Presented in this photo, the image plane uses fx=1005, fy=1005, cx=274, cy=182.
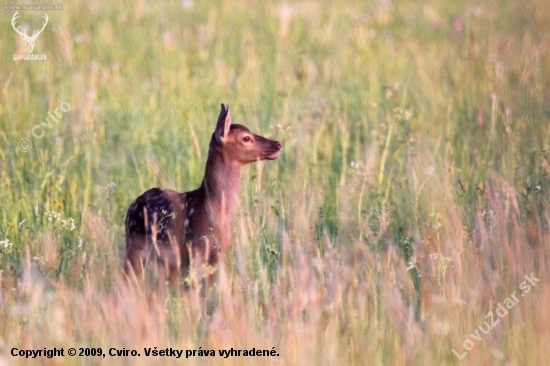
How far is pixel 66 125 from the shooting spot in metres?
8.38

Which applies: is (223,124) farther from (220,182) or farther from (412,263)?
(412,263)

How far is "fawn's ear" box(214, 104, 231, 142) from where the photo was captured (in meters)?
5.76

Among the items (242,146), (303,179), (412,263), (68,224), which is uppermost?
(242,146)

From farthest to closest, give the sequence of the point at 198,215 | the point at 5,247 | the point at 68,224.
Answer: the point at 68,224
the point at 5,247
the point at 198,215

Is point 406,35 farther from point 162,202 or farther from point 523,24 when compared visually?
point 162,202

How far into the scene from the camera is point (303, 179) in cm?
694

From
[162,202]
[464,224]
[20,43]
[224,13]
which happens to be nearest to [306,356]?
[162,202]

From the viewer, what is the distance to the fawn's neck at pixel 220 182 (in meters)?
5.80

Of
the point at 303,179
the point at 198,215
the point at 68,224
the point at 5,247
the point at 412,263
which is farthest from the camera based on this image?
the point at 303,179

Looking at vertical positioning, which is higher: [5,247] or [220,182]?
[220,182]

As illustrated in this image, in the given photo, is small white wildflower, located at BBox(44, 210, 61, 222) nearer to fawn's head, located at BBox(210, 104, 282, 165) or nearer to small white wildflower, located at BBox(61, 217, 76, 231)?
small white wildflower, located at BBox(61, 217, 76, 231)

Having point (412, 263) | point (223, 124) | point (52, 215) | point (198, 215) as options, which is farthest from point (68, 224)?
point (412, 263)

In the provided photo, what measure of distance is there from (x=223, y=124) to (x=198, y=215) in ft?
1.79

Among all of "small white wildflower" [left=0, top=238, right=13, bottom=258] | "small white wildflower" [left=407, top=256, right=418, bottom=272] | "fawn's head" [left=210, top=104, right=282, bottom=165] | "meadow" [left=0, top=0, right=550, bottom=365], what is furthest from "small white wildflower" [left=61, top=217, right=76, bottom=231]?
"small white wildflower" [left=407, top=256, right=418, bottom=272]
